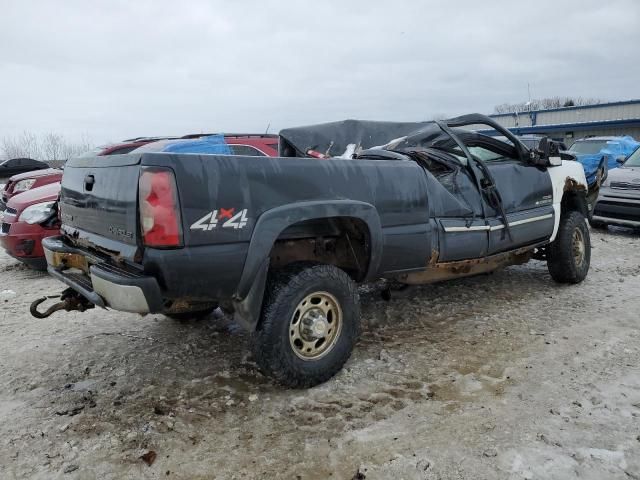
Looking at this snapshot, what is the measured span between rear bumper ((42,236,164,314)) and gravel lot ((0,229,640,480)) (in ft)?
2.29

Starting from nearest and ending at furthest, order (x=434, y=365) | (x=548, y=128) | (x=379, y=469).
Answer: (x=379, y=469) < (x=434, y=365) < (x=548, y=128)

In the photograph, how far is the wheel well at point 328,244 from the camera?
324cm

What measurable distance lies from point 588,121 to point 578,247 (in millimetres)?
30111

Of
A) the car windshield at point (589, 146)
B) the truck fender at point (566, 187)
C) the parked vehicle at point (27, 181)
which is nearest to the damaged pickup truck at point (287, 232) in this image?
the truck fender at point (566, 187)

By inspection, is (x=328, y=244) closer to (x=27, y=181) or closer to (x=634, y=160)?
(x=27, y=181)

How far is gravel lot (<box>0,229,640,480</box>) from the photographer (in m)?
2.41

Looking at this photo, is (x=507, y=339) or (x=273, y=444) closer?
(x=273, y=444)

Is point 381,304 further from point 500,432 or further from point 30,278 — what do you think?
point 30,278

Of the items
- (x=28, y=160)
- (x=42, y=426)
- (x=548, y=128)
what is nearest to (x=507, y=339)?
(x=42, y=426)

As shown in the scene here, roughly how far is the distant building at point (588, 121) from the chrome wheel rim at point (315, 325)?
29.7 metres

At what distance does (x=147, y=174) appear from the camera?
8.35 ft

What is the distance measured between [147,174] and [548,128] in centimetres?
3360

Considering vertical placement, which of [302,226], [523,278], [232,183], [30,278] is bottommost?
[523,278]

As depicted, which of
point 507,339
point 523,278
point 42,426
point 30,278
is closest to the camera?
point 42,426
